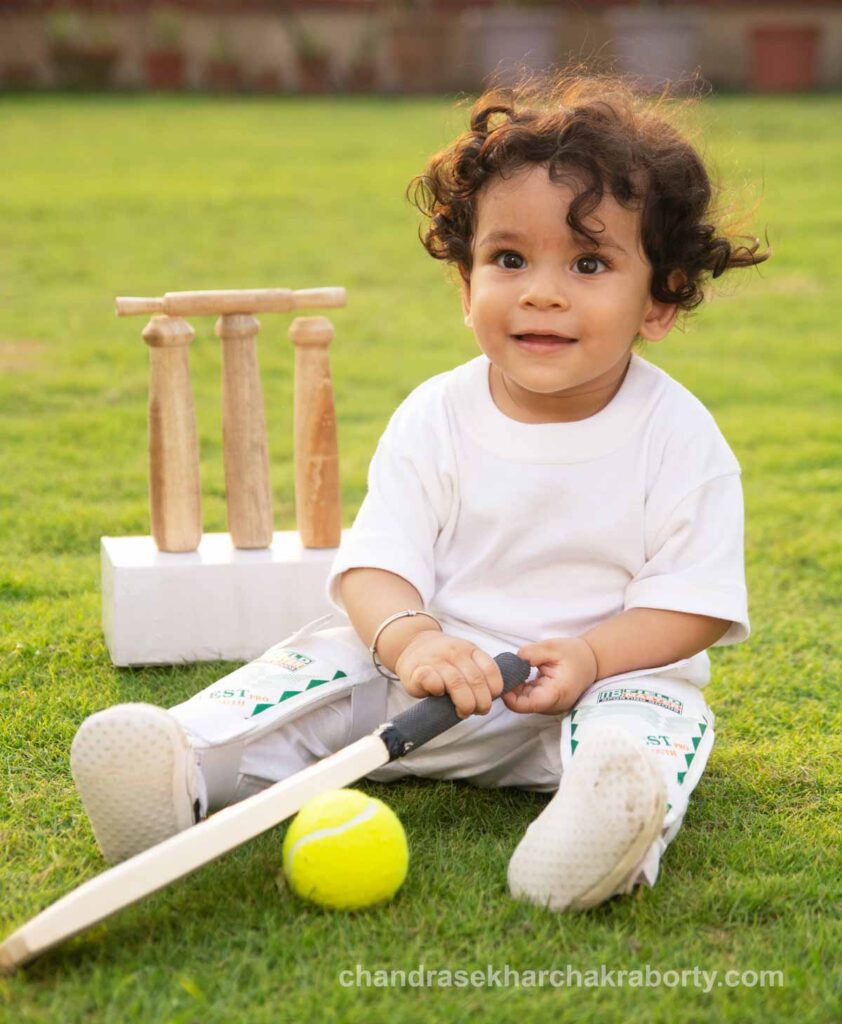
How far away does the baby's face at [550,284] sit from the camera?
1.70 meters

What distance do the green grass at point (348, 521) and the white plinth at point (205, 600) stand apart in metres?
0.05

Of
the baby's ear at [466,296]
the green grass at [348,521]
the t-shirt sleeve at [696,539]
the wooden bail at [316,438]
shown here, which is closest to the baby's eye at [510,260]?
the baby's ear at [466,296]

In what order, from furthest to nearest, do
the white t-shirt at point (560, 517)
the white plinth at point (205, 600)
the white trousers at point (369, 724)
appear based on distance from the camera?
the white plinth at point (205, 600)
the white t-shirt at point (560, 517)
the white trousers at point (369, 724)

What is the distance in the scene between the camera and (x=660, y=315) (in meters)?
1.83

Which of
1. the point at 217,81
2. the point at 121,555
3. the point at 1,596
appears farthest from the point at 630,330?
the point at 217,81

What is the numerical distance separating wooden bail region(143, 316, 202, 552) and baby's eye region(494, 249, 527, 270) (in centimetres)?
61

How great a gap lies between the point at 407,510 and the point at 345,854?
21.3 inches

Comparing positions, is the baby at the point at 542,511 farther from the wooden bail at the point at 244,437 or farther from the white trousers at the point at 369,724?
the wooden bail at the point at 244,437

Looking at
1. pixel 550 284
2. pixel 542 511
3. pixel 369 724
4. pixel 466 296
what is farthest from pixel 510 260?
pixel 369 724

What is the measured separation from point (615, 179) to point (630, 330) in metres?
0.18

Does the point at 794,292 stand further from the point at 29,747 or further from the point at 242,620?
the point at 29,747

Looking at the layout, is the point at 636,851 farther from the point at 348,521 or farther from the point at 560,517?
the point at 348,521

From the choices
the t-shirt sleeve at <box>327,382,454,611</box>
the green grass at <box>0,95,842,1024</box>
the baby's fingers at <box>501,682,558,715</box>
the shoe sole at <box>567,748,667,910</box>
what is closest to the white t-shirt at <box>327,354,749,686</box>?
the t-shirt sleeve at <box>327,382,454,611</box>

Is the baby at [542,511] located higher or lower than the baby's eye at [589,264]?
lower
